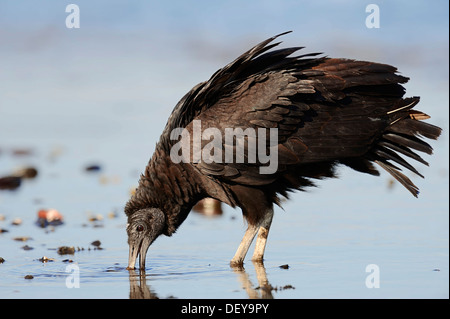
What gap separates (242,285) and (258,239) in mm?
1257

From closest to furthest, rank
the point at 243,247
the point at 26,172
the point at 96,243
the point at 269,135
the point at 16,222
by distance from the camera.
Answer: the point at 269,135, the point at 243,247, the point at 96,243, the point at 16,222, the point at 26,172

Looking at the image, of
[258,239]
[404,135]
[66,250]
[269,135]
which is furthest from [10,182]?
[404,135]

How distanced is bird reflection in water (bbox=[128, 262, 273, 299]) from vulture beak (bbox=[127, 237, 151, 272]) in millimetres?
203

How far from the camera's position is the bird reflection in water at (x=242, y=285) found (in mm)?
6166

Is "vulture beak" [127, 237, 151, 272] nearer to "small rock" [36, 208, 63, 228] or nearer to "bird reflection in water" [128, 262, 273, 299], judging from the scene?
"bird reflection in water" [128, 262, 273, 299]

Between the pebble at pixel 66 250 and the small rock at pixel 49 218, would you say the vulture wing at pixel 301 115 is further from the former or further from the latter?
the small rock at pixel 49 218

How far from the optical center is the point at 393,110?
7.42m

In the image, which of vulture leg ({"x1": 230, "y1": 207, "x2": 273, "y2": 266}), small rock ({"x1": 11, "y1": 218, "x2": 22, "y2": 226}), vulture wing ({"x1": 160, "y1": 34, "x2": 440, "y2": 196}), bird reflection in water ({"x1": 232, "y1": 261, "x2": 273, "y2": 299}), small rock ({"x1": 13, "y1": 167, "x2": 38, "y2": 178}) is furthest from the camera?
small rock ({"x1": 13, "y1": 167, "x2": 38, "y2": 178})

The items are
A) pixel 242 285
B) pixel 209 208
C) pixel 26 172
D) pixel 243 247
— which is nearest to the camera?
pixel 242 285

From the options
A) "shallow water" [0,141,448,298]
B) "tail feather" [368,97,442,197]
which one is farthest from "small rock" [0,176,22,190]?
"tail feather" [368,97,442,197]

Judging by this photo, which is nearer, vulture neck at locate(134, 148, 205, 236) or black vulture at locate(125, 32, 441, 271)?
black vulture at locate(125, 32, 441, 271)

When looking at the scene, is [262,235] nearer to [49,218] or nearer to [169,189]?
[169,189]

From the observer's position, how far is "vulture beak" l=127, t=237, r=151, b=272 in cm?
732

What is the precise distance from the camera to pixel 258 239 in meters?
7.70
